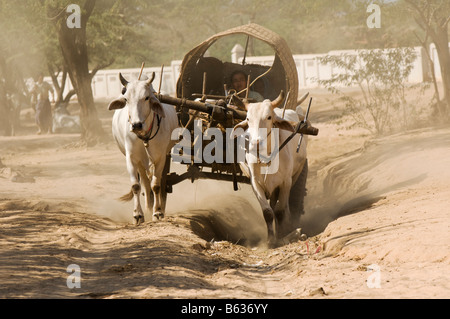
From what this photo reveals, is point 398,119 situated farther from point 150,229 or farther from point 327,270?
point 327,270

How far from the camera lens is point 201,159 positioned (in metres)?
8.81

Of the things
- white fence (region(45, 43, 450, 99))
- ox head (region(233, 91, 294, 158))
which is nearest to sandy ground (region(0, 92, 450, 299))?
ox head (region(233, 91, 294, 158))

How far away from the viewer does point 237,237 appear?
9.26 m

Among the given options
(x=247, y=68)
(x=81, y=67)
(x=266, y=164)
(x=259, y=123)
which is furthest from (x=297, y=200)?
(x=81, y=67)

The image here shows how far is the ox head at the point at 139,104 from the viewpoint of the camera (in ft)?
26.2

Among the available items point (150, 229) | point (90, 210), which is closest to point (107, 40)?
point (90, 210)

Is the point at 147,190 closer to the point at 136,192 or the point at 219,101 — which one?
the point at 136,192

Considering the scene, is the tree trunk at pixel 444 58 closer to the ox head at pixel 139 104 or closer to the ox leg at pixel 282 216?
the ox leg at pixel 282 216

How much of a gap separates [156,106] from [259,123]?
1.37 m

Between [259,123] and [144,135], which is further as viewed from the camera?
[144,135]

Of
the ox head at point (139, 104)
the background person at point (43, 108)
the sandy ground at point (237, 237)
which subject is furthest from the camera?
the background person at point (43, 108)

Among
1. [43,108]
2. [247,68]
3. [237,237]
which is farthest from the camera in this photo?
[43,108]

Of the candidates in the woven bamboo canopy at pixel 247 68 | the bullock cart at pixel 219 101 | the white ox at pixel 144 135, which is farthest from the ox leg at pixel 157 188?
the woven bamboo canopy at pixel 247 68

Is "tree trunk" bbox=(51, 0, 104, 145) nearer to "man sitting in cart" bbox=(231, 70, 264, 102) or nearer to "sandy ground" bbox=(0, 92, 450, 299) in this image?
"sandy ground" bbox=(0, 92, 450, 299)
